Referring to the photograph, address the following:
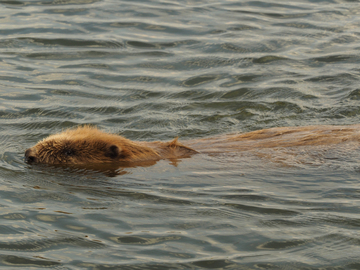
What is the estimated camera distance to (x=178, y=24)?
1376 cm

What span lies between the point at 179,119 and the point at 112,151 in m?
2.57

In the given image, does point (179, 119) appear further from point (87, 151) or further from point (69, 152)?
point (69, 152)

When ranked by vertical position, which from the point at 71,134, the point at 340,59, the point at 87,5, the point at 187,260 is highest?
the point at 87,5

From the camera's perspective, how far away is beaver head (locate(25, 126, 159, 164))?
23.8ft

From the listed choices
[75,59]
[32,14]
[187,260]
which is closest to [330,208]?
[187,260]

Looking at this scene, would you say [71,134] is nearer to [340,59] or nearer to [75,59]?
[75,59]

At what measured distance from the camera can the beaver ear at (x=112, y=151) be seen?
7.13 meters

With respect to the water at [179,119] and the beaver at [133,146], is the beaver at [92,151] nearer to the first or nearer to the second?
the beaver at [133,146]

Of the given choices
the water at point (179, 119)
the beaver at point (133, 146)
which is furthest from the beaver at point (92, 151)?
the water at point (179, 119)

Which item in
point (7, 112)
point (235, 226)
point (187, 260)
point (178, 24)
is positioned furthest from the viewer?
point (178, 24)

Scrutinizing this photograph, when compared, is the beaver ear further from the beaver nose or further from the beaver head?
the beaver nose

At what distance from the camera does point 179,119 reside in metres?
9.53

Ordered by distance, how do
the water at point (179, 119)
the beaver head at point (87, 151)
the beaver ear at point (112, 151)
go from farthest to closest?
the beaver head at point (87, 151)
the beaver ear at point (112, 151)
the water at point (179, 119)

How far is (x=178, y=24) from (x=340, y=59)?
413 cm
